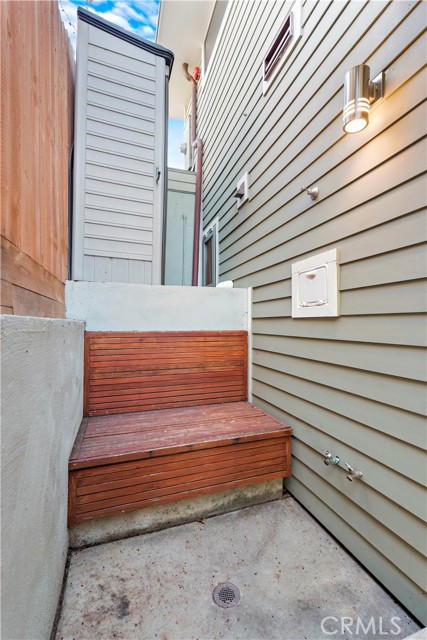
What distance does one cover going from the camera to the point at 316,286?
177cm

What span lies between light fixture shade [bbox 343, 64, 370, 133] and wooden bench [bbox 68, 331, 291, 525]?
1852 millimetres

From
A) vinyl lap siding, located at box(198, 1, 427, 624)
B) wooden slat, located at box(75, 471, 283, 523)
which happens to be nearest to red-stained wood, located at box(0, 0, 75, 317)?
wooden slat, located at box(75, 471, 283, 523)

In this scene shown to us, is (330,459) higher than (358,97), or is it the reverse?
(358,97)

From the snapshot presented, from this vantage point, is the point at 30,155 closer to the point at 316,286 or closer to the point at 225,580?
the point at 316,286

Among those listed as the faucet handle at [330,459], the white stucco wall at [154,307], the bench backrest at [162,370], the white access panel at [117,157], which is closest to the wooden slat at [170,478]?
the faucet handle at [330,459]

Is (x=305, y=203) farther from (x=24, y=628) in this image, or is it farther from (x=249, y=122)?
(x=24, y=628)

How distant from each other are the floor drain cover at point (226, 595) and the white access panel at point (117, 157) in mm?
2389

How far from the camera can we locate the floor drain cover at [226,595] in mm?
1264

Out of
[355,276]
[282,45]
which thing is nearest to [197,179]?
[282,45]

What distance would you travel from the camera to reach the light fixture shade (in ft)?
4.20

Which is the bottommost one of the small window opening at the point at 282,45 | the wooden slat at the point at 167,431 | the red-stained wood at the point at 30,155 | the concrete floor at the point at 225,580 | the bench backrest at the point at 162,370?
the concrete floor at the point at 225,580

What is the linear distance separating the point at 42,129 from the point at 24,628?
5.96 feet

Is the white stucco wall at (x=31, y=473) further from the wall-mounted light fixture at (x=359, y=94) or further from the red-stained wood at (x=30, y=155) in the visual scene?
the wall-mounted light fixture at (x=359, y=94)

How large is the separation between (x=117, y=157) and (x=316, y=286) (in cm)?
233
